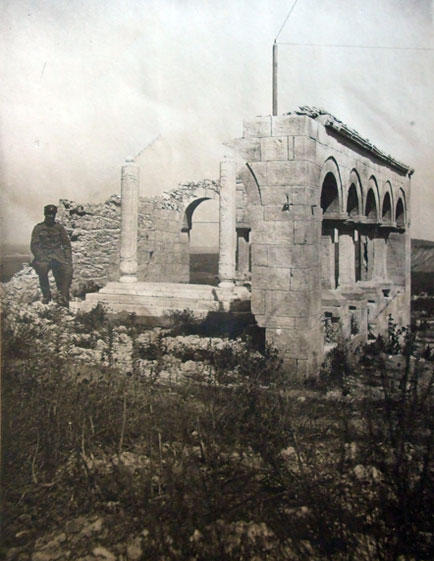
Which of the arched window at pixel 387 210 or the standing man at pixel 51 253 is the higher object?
the arched window at pixel 387 210

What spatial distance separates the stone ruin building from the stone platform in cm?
3

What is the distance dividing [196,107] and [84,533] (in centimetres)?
406

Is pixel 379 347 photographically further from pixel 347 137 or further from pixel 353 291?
pixel 347 137

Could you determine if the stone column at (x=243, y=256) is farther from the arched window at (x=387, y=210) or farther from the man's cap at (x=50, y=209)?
the man's cap at (x=50, y=209)

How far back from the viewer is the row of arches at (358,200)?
7.70 m

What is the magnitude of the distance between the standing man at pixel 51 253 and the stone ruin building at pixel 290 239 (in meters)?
0.71

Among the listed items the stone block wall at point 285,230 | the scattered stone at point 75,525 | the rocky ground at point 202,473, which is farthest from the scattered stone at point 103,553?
the stone block wall at point 285,230

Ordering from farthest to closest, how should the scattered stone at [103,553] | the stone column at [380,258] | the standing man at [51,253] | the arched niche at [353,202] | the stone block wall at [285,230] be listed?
1. the stone column at [380,258]
2. the arched niche at [353,202]
3. the stone block wall at [285,230]
4. the standing man at [51,253]
5. the scattered stone at [103,553]

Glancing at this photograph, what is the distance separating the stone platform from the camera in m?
9.80

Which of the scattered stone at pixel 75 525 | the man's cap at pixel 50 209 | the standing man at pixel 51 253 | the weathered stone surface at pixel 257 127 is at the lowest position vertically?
the scattered stone at pixel 75 525

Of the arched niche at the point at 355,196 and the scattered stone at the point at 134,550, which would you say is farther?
the arched niche at the point at 355,196

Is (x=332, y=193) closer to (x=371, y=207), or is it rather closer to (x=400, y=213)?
(x=371, y=207)

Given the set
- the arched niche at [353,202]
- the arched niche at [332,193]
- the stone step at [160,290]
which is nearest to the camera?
the arched niche at [332,193]

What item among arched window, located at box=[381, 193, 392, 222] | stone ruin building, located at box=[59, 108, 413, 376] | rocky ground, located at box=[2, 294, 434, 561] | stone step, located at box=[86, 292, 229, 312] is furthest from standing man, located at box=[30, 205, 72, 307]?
arched window, located at box=[381, 193, 392, 222]
